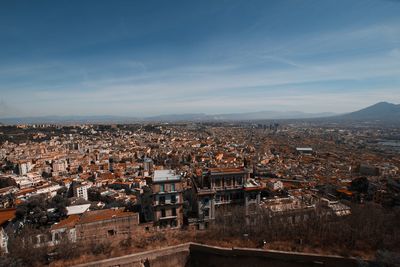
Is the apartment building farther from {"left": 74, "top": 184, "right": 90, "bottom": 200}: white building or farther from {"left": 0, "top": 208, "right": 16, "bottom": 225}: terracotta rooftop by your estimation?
{"left": 74, "top": 184, "right": 90, "bottom": 200}: white building

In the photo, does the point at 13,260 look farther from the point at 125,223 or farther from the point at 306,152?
the point at 306,152

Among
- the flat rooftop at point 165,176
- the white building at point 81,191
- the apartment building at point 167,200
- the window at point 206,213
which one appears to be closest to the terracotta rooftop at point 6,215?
the white building at point 81,191

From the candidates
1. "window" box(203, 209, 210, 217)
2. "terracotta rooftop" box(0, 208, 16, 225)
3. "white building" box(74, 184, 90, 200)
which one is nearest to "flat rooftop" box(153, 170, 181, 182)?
"window" box(203, 209, 210, 217)

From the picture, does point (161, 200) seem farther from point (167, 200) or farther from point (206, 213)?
point (206, 213)

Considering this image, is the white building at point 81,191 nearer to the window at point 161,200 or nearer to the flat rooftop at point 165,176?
the flat rooftop at point 165,176

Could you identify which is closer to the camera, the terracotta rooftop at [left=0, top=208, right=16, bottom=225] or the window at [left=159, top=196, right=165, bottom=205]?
the window at [left=159, top=196, right=165, bottom=205]

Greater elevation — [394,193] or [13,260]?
[13,260]

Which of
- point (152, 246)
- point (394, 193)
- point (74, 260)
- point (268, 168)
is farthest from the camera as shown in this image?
point (268, 168)

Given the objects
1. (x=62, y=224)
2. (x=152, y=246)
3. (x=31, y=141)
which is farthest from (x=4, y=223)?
(x=31, y=141)
